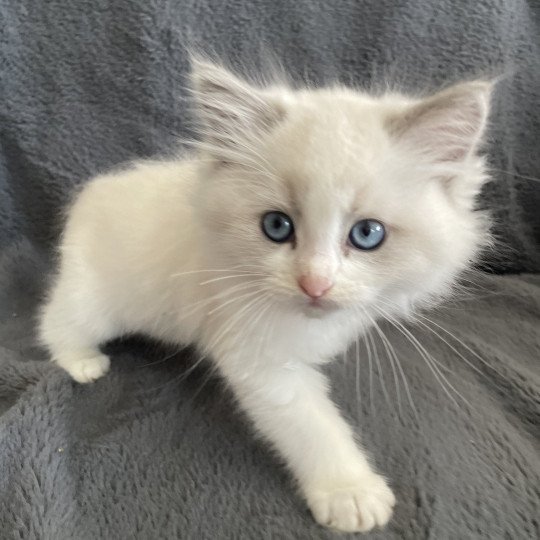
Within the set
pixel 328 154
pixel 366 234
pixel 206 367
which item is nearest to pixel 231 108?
pixel 328 154

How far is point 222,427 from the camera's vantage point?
1.22 m

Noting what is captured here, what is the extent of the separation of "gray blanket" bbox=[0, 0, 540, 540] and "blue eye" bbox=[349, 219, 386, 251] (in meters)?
0.32

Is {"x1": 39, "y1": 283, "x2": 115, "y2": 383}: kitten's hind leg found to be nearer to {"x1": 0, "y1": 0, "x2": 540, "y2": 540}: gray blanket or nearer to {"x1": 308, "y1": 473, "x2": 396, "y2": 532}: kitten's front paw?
{"x1": 0, "y1": 0, "x2": 540, "y2": 540}: gray blanket

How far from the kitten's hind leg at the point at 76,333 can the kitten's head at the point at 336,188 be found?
0.46 m

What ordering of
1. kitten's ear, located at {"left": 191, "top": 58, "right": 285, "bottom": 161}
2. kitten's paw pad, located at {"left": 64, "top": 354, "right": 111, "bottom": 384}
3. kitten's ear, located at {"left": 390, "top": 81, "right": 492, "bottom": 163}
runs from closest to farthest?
kitten's ear, located at {"left": 390, "top": 81, "right": 492, "bottom": 163}
kitten's ear, located at {"left": 191, "top": 58, "right": 285, "bottom": 161}
kitten's paw pad, located at {"left": 64, "top": 354, "right": 111, "bottom": 384}

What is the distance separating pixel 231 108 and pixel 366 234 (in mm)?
311

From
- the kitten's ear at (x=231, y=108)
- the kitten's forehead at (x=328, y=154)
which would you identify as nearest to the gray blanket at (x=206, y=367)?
the kitten's forehead at (x=328, y=154)

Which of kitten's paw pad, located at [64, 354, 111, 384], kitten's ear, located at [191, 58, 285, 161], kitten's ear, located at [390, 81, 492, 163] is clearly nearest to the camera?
kitten's ear, located at [390, 81, 492, 163]

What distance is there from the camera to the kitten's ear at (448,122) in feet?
2.89

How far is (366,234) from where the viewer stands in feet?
3.07

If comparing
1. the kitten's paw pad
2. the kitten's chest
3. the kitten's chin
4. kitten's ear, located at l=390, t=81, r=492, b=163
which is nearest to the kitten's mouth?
the kitten's chin

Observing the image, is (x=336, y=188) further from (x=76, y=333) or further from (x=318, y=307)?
(x=76, y=333)

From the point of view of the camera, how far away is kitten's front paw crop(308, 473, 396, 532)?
100cm

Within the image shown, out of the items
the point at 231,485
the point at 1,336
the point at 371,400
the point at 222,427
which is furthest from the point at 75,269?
the point at 371,400
